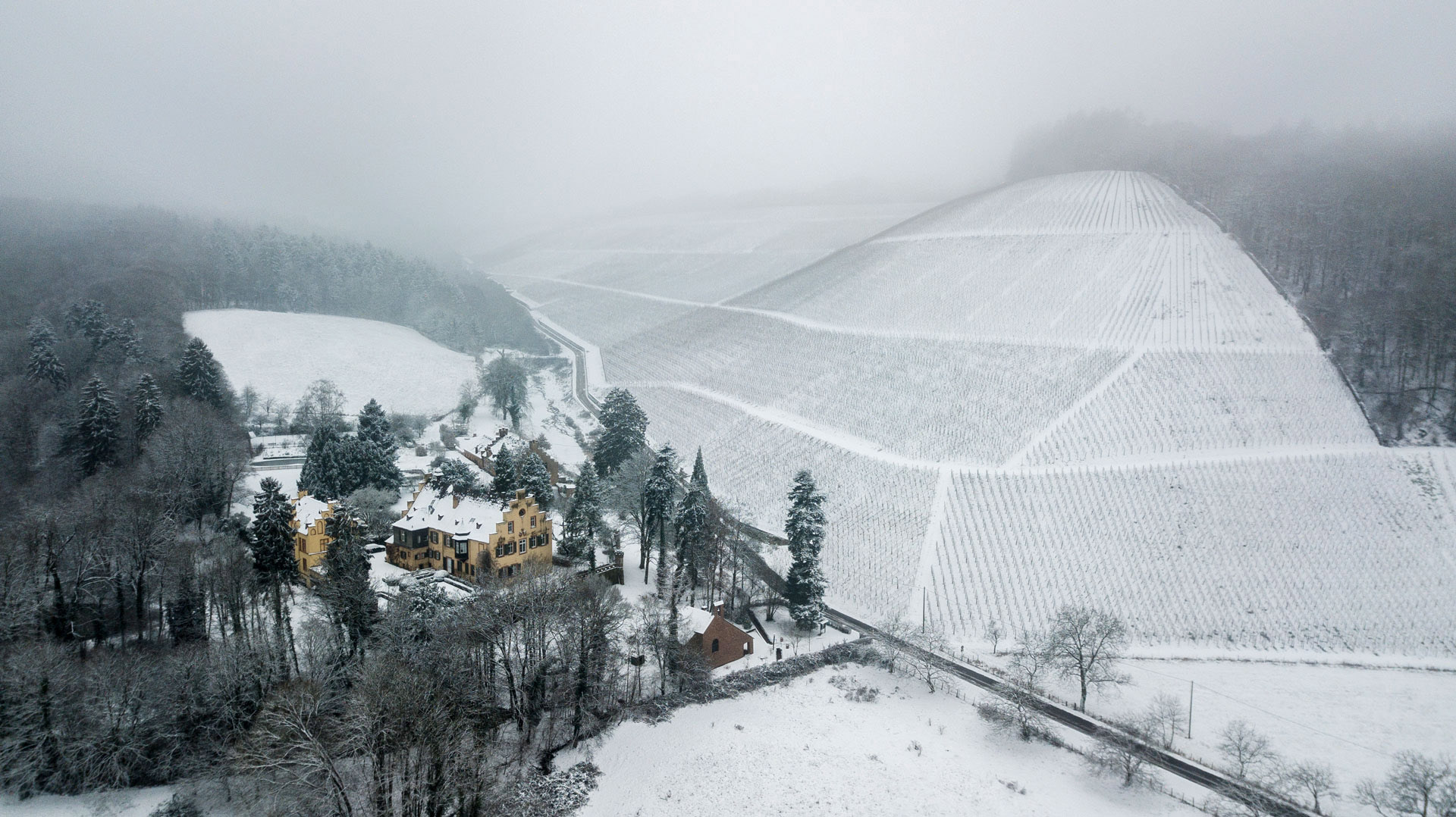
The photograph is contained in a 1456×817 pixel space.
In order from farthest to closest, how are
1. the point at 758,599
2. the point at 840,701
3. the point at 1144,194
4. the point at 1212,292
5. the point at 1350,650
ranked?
the point at 1144,194 → the point at 1212,292 → the point at 758,599 → the point at 1350,650 → the point at 840,701

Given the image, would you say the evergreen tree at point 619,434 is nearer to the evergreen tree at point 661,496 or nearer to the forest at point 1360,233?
the evergreen tree at point 661,496

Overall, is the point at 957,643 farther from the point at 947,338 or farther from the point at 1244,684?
the point at 947,338

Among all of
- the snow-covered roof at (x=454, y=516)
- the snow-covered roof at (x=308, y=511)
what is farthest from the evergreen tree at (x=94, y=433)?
the snow-covered roof at (x=454, y=516)

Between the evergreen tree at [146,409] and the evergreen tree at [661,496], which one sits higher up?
the evergreen tree at [146,409]

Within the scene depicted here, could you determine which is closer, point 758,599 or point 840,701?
point 840,701

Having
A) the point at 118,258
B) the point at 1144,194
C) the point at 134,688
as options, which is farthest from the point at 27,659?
the point at 1144,194

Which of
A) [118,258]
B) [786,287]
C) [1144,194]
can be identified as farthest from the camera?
[786,287]
